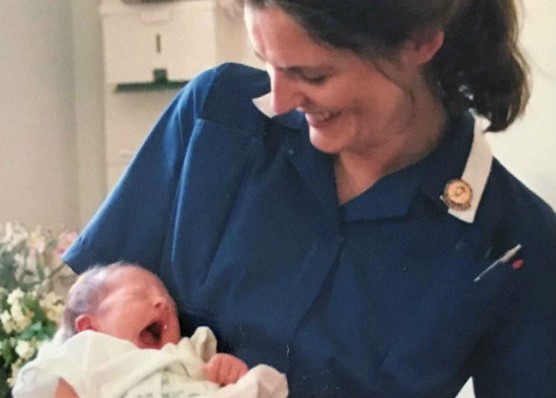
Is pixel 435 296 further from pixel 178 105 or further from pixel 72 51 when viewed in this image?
pixel 72 51

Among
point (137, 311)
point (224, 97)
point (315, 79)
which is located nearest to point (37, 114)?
point (224, 97)

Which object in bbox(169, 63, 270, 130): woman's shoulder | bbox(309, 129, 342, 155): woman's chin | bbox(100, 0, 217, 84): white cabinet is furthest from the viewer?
bbox(100, 0, 217, 84): white cabinet

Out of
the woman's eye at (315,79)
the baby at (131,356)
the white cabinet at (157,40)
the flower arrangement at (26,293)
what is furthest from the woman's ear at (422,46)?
the white cabinet at (157,40)

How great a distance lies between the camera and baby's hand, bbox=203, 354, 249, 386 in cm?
112

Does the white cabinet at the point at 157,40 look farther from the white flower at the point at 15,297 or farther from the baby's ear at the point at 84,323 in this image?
the baby's ear at the point at 84,323

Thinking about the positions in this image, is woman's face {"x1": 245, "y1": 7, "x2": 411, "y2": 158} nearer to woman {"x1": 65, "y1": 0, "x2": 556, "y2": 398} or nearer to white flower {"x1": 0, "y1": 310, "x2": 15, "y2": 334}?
woman {"x1": 65, "y1": 0, "x2": 556, "y2": 398}

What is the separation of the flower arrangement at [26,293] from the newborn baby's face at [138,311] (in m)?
0.56

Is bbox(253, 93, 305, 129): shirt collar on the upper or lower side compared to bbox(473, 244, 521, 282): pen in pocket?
upper

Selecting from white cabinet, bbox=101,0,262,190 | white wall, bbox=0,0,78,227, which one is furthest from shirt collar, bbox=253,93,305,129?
white wall, bbox=0,0,78,227

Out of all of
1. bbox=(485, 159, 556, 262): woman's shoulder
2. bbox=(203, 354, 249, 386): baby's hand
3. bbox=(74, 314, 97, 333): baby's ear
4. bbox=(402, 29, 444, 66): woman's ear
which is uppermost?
bbox=(402, 29, 444, 66): woman's ear

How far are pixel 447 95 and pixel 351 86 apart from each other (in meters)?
0.21

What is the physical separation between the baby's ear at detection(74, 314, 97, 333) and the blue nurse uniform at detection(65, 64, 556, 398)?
11 centimetres

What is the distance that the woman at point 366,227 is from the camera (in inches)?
46.1

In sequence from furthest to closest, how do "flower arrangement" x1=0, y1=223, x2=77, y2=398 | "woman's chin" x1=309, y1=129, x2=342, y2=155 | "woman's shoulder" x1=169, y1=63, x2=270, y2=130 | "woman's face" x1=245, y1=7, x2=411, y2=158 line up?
"flower arrangement" x1=0, y1=223, x2=77, y2=398, "woman's shoulder" x1=169, y1=63, x2=270, y2=130, "woman's chin" x1=309, y1=129, x2=342, y2=155, "woman's face" x1=245, y1=7, x2=411, y2=158
